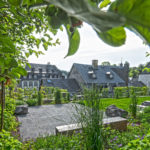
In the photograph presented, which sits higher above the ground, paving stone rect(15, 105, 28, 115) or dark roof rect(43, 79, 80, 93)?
dark roof rect(43, 79, 80, 93)

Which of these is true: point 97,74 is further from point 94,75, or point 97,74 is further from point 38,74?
point 38,74

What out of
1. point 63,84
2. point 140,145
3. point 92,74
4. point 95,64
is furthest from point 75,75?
point 140,145

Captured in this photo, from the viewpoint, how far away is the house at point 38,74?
82.0ft

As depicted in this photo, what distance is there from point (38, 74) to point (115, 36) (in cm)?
2719

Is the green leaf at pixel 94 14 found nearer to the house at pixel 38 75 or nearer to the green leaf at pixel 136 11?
the green leaf at pixel 136 11

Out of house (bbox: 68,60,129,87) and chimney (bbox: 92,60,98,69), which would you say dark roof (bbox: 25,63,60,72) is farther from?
chimney (bbox: 92,60,98,69)

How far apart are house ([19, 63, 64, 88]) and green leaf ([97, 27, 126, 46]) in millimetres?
25733

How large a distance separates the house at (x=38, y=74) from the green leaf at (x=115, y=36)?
2573 centimetres

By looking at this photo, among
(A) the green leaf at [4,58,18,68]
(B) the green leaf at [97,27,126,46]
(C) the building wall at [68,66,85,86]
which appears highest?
(C) the building wall at [68,66,85,86]

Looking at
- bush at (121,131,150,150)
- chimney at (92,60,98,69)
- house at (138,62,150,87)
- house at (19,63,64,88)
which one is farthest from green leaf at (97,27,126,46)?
house at (138,62,150,87)

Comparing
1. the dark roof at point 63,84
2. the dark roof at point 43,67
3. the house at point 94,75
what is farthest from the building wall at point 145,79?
the dark roof at point 43,67

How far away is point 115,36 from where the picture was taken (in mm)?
224

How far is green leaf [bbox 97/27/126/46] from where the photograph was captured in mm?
223

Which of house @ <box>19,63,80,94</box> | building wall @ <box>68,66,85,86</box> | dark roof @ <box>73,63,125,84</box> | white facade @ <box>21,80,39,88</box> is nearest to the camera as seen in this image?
dark roof @ <box>73,63,125,84</box>
